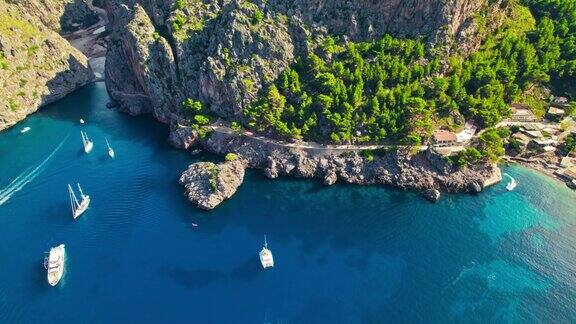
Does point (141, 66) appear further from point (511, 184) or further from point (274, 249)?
point (511, 184)

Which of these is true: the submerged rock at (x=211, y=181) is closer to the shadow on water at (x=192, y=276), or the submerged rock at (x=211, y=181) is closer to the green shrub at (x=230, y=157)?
the green shrub at (x=230, y=157)

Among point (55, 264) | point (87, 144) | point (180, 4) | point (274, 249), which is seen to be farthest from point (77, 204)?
point (180, 4)

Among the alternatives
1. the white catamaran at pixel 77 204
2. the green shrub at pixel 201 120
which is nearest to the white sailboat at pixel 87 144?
the white catamaran at pixel 77 204

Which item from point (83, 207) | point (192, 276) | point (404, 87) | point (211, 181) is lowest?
point (192, 276)

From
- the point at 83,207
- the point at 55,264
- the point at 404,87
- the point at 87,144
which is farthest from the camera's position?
the point at 87,144

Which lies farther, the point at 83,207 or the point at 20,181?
the point at 20,181

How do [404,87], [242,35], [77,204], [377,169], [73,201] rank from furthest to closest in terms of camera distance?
[242,35] → [404,87] → [377,169] → [73,201] → [77,204]
